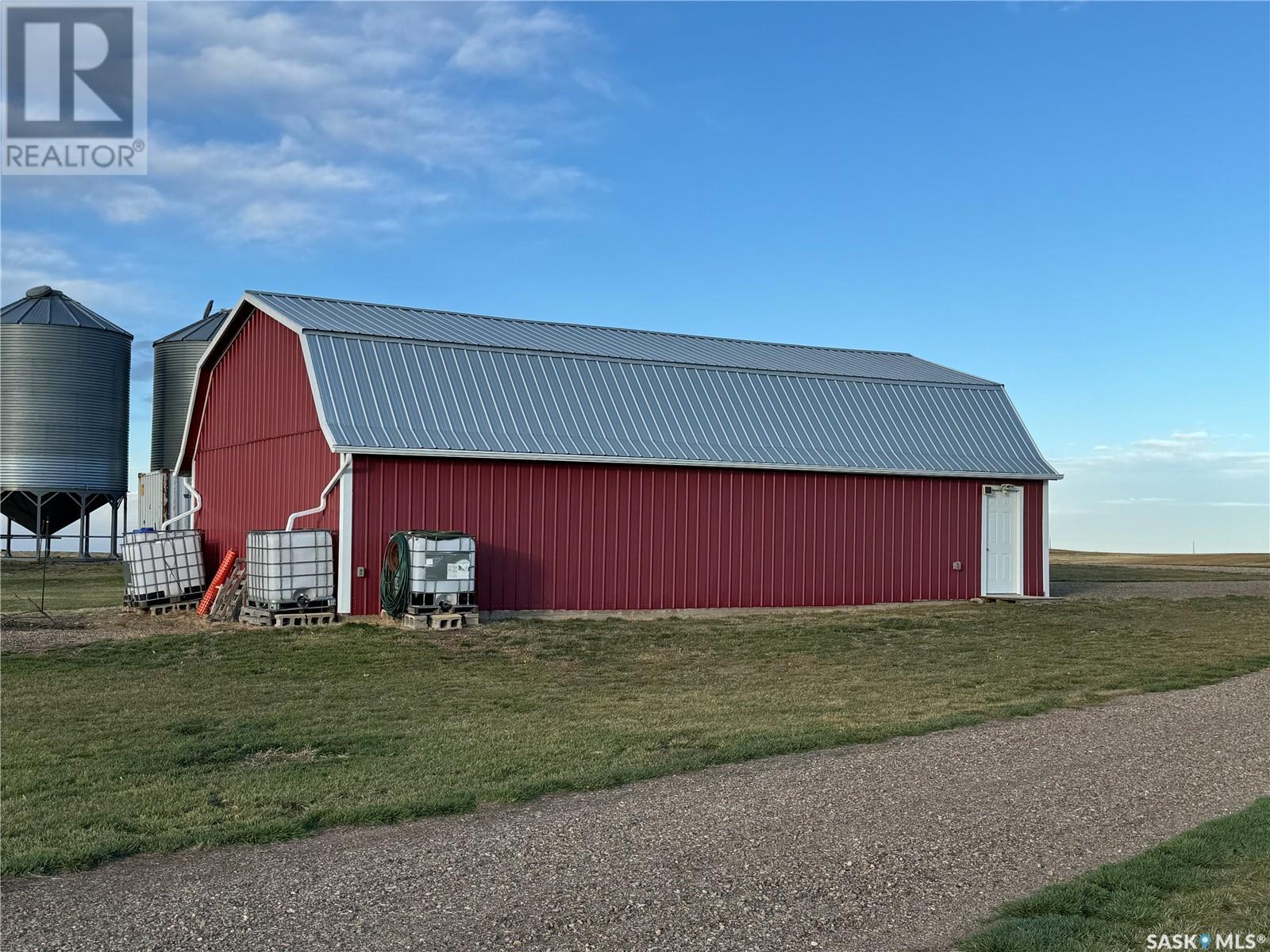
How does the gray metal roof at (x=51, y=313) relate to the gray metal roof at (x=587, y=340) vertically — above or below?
above

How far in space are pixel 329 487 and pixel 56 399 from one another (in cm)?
2185

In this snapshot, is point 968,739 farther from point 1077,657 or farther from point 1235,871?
point 1077,657

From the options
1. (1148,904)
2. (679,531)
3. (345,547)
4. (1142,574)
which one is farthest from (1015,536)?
(1148,904)

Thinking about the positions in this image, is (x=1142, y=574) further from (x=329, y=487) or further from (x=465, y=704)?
(x=465, y=704)

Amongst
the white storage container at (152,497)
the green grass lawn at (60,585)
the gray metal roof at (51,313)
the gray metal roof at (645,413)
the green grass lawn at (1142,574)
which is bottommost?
the green grass lawn at (1142,574)

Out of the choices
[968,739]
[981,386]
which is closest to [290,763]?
[968,739]

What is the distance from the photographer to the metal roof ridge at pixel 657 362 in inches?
826

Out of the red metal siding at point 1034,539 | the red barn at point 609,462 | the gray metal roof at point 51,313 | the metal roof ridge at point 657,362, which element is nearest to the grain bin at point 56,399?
the gray metal roof at point 51,313

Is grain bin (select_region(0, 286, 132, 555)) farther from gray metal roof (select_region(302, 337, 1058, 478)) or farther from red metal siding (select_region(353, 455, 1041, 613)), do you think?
red metal siding (select_region(353, 455, 1041, 613))

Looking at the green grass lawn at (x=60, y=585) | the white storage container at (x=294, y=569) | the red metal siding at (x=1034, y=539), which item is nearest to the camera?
the white storage container at (x=294, y=569)

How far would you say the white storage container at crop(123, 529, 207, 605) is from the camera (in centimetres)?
2158

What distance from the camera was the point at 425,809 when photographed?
25.1 feet

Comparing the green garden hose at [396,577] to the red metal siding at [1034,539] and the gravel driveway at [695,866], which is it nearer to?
the gravel driveway at [695,866]

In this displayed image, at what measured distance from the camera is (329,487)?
19438 millimetres
